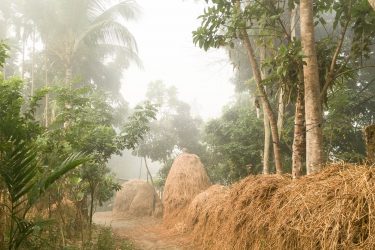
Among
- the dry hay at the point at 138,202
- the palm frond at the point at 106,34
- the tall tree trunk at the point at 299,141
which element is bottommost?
the dry hay at the point at 138,202

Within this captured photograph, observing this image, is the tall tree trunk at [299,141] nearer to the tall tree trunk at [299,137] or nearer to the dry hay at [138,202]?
the tall tree trunk at [299,137]

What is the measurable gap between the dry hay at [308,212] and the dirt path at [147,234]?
3.84 metres

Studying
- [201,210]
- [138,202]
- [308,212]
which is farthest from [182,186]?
[308,212]

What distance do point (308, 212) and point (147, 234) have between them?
922 cm

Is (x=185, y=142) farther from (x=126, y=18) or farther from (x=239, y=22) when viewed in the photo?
(x=239, y=22)

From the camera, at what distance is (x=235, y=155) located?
529 inches

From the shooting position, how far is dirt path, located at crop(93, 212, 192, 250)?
31.6ft

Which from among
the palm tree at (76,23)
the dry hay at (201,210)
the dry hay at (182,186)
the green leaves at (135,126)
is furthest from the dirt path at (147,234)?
the palm tree at (76,23)

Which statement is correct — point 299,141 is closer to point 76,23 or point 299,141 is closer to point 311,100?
point 311,100

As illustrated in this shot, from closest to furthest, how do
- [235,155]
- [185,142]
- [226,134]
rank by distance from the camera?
[235,155], [226,134], [185,142]

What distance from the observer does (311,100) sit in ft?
16.5

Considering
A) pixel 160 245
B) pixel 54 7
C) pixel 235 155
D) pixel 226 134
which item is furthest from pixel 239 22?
pixel 54 7

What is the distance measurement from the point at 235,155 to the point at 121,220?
6205 mm

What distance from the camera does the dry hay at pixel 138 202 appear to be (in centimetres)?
1625
